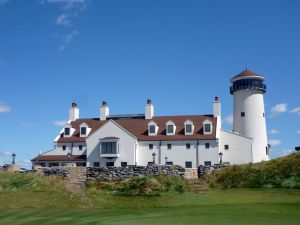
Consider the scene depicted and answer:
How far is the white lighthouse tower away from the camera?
5466 centimetres

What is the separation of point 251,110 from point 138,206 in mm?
35951

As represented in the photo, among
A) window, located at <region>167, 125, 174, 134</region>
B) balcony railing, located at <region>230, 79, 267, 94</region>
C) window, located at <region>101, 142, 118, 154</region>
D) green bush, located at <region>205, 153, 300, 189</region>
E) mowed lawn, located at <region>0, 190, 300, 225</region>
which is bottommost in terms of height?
mowed lawn, located at <region>0, 190, 300, 225</region>

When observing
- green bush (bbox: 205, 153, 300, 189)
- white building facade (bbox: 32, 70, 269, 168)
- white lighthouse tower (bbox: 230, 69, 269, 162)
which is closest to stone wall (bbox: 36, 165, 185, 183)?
green bush (bbox: 205, 153, 300, 189)

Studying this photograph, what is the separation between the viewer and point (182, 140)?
2140 inches

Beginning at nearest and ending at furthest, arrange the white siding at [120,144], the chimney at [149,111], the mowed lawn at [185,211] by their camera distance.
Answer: the mowed lawn at [185,211]
the white siding at [120,144]
the chimney at [149,111]

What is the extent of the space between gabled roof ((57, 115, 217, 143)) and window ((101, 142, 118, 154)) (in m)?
3.19

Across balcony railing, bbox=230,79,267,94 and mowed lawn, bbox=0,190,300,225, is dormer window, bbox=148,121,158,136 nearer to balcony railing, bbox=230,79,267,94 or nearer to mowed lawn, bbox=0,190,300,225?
balcony railing, bbox=230,79,267,94

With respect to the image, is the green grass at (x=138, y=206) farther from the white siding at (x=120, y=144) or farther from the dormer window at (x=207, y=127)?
the dormer window at (x=207, y=127)

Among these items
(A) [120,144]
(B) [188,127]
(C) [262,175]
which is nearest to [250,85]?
(B) [188,127]

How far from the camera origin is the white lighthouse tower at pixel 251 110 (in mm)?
54656

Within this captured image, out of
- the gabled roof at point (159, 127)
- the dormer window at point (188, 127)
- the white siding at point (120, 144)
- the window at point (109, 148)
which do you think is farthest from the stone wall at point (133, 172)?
the dormer window at point (188, 127)

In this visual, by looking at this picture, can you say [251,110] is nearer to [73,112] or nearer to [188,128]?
[188,128]

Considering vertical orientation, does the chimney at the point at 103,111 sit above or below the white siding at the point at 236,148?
above

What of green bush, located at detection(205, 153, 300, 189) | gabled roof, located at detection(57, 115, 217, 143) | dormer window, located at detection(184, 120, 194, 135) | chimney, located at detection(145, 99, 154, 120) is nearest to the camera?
green bush, located at detection(205, 153, 300, 189)
